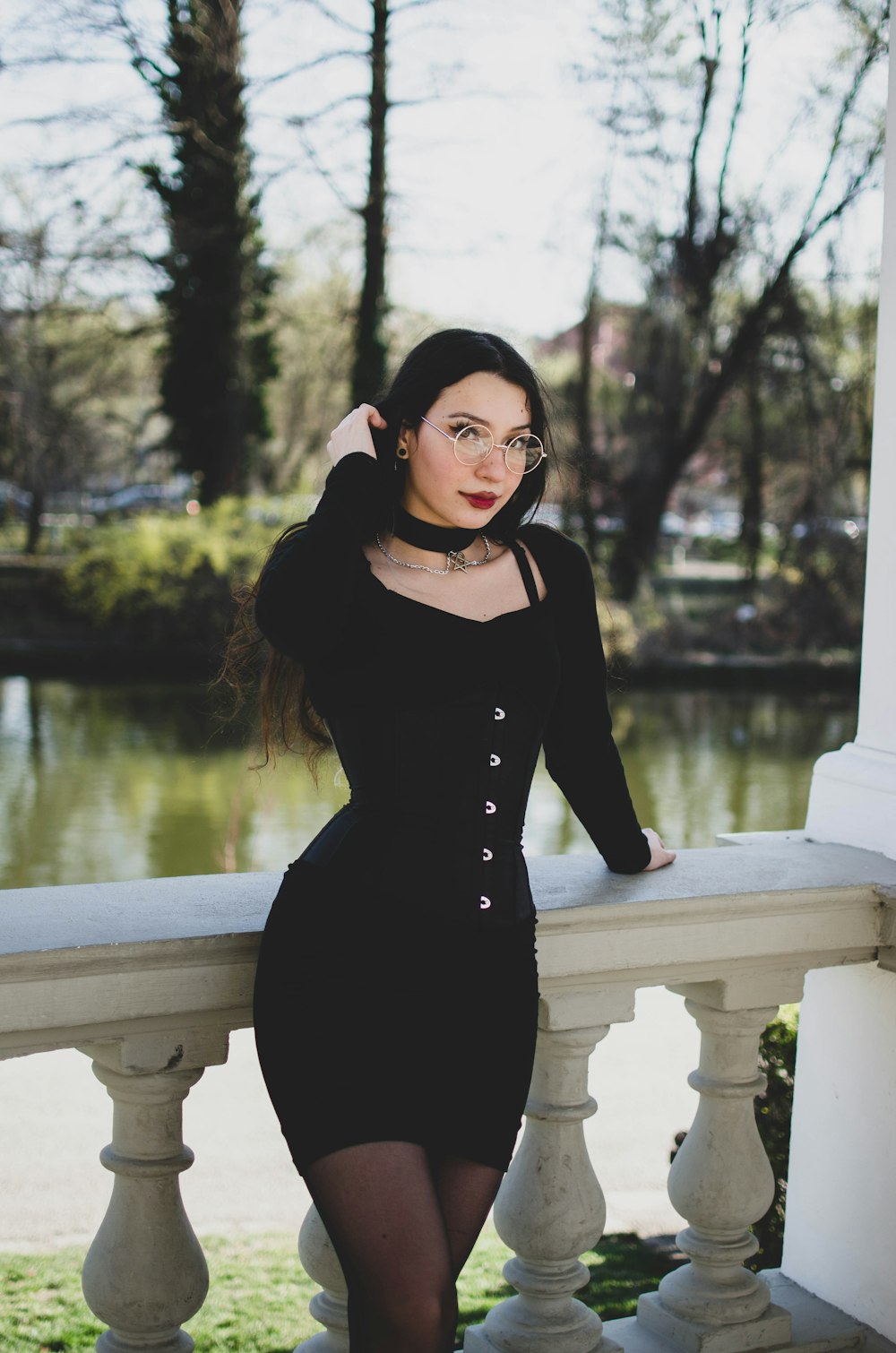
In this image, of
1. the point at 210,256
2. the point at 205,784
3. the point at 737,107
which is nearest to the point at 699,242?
the point at 737,107

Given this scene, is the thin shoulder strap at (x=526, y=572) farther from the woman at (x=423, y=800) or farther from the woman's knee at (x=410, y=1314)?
the woman's knee at (x=410, y=1314)

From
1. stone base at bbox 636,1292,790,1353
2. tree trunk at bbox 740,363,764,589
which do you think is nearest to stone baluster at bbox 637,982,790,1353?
stone base at bbox 636,1292,790,1353

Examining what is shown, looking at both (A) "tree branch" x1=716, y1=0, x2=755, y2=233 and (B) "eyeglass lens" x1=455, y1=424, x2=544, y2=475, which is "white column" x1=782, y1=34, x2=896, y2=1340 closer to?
(B) "eyeglass lens" x1=455, y1=424, x2=544, y2=475

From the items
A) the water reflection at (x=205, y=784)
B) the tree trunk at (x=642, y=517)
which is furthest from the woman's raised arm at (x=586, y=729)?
the tree trunk at (x=642, y=517)

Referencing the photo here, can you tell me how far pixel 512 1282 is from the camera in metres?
1.94

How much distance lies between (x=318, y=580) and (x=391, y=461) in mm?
284

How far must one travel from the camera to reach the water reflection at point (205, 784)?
416 inches

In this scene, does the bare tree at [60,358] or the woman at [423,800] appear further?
the bare tree at [60,358]

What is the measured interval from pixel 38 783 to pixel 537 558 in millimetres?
11203

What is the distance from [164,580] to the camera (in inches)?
732

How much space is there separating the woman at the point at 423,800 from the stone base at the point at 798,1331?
0.52 metres

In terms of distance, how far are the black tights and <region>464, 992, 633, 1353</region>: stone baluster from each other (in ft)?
1.03

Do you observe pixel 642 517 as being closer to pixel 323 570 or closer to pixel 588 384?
pixel 588 384

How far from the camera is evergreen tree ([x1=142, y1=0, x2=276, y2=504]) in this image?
1548 centimetres
